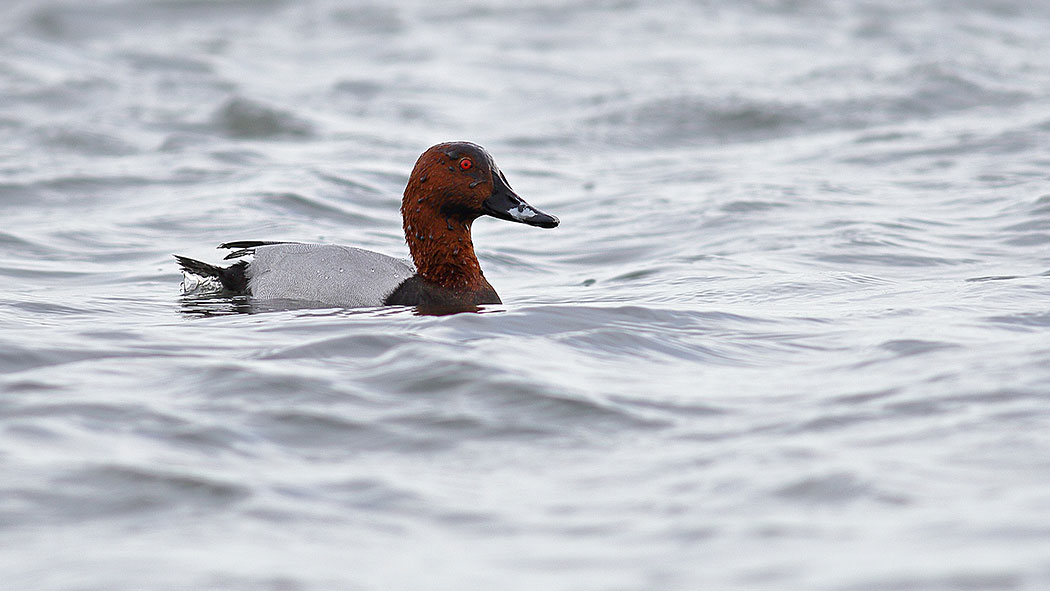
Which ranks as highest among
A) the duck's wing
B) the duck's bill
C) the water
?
the duck's bill

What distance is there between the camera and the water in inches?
151

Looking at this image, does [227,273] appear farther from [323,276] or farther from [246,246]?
[323,276]

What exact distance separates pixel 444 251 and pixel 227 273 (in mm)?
1102

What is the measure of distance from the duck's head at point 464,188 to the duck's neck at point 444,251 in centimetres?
3

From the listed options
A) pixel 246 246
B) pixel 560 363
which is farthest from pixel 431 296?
pixel 560 363

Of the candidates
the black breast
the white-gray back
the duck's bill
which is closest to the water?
the white-gray back

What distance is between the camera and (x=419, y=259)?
7281mm

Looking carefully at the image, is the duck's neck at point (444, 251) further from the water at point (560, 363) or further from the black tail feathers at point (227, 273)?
the black tail feathers at point (227, 273)

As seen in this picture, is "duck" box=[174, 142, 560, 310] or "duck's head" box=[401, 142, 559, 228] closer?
"duck" box=[174, 142, 560, 310]

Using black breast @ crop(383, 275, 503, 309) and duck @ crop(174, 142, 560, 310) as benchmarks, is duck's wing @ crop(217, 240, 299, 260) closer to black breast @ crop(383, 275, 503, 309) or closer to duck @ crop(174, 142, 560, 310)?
duck @ crop(174, 142, 560, 310)

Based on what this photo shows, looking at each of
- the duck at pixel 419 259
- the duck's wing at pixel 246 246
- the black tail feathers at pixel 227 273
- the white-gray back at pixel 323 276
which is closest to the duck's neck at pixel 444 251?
the duck at pixel 419 259

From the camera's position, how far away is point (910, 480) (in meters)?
4.25

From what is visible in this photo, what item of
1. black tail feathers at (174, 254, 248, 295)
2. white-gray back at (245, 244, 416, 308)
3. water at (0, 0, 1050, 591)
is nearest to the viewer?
water at (0, 0, 1050, 591)

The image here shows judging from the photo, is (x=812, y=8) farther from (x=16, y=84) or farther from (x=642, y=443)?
(x=642, y=443)
